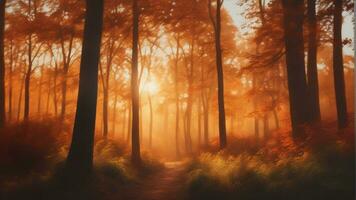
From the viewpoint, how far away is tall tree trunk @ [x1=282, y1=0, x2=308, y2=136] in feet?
43.3

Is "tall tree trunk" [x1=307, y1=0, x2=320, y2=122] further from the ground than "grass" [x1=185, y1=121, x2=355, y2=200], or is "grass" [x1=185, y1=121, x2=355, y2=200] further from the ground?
"tall tree trunk" [x1=307, y1=0, x2=320, y2=122]

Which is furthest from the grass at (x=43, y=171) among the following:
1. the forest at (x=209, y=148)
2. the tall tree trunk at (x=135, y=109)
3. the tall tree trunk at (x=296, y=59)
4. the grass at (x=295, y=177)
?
the tall tree trunk at (x=296, y=59)

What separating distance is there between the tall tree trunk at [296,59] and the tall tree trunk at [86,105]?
23.8ft

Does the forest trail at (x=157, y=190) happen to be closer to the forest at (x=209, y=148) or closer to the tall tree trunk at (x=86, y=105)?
the forest at (x=209, y=148)

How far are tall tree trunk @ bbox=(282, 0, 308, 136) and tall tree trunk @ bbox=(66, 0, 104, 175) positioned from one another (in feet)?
23.8

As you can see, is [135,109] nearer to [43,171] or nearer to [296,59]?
[43,171]

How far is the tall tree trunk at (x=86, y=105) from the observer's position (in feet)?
33.4

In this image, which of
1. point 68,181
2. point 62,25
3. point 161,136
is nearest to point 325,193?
point 68,181

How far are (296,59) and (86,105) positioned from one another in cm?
808

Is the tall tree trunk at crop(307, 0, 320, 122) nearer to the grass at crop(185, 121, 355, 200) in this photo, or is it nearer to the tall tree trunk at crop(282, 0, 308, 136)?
the tall tree trunk at crop(282, 0, 308, 136)

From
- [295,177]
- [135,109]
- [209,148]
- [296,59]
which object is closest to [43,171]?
[135,109]

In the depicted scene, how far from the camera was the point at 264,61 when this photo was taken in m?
13.8

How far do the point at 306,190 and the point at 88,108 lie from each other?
6348mm

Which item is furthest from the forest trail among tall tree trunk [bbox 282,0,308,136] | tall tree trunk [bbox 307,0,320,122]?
tall tree trunk [bbox 307,0,320,122]
